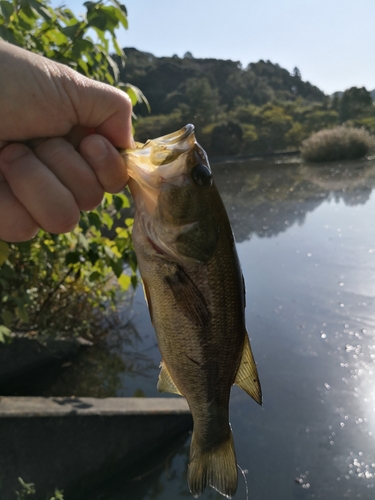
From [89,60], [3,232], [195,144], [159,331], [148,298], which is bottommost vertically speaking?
[159,331]

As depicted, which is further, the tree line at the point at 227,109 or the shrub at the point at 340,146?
the tree line at the point at 227,109

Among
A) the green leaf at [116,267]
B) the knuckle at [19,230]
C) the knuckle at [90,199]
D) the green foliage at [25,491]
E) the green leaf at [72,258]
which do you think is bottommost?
the green foliage at [25,491]

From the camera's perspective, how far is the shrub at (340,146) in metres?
21.9

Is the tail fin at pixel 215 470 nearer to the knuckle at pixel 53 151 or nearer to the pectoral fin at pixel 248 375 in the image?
the pectoral fin at pixel 248 375

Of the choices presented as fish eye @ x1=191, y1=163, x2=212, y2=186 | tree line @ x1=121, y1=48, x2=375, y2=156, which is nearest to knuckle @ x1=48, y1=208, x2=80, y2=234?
fish eye @ x1=191, y1=163, x2=212, y2=186

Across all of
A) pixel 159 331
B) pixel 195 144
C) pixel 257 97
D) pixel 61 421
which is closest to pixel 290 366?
pixel 61 421

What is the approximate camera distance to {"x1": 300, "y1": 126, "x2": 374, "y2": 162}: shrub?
21.9 metres

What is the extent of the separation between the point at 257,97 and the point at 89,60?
6057 centimetres

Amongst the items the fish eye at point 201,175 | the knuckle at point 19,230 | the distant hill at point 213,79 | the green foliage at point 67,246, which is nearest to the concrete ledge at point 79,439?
the green foliage at point 67,246

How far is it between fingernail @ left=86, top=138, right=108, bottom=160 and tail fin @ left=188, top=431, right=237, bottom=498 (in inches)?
50.6

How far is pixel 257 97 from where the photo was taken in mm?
59281

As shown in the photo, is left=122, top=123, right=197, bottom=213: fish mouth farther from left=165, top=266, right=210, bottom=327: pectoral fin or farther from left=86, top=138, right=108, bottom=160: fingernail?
left=165, top=266, right=210, bottom=327: pectoral fin

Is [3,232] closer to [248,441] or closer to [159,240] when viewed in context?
[159,240]

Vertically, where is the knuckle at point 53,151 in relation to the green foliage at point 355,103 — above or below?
below
